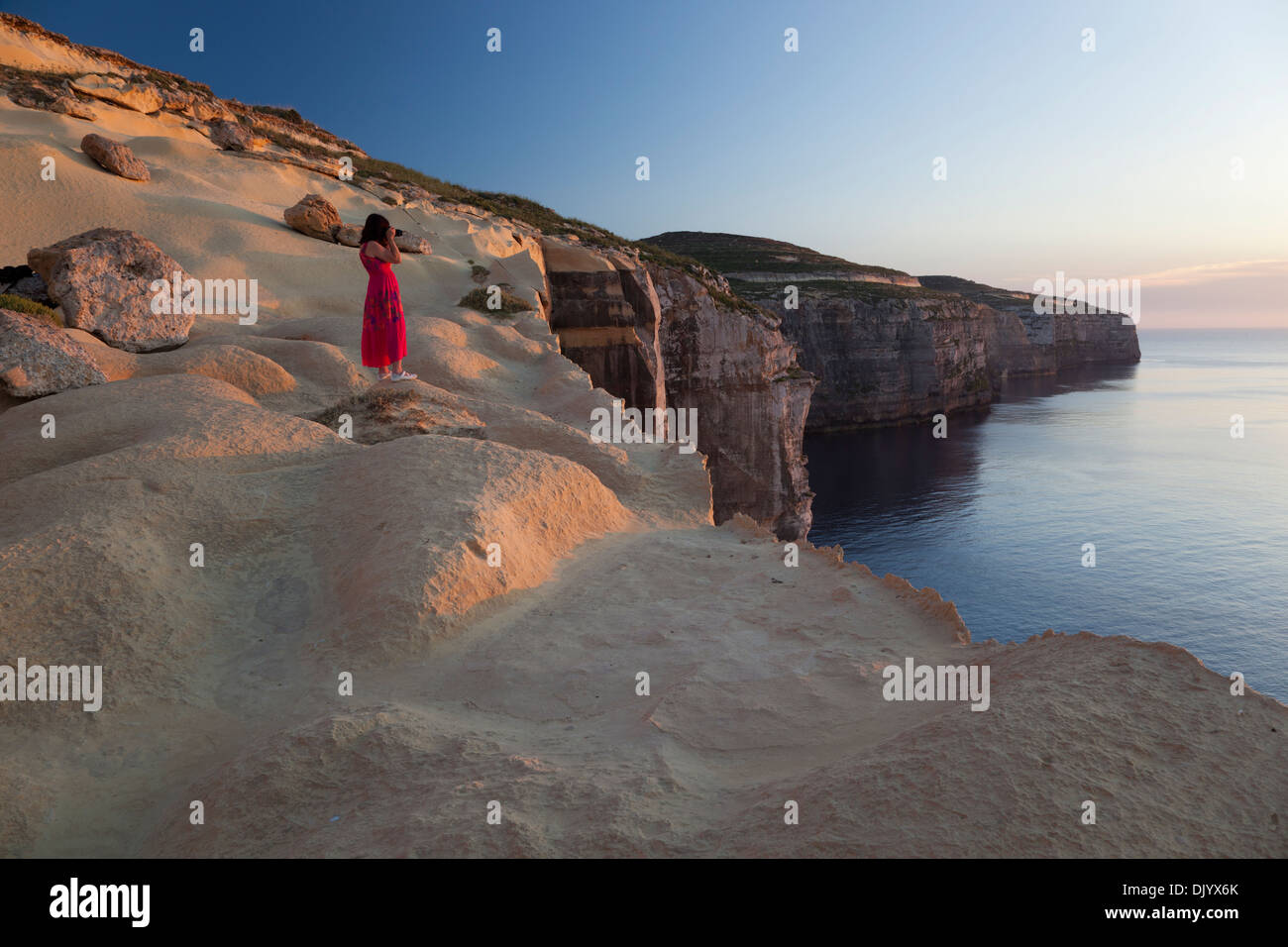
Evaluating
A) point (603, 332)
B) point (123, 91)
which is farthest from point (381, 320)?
point (123, 91)

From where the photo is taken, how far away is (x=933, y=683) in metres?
5.25

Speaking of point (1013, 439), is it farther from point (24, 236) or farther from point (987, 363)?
point (24, 236)

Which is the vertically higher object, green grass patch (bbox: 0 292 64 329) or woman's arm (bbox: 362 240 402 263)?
woman's arm (bbox: 362 240 402 263)

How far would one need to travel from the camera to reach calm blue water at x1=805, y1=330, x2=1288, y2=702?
31.2 meters

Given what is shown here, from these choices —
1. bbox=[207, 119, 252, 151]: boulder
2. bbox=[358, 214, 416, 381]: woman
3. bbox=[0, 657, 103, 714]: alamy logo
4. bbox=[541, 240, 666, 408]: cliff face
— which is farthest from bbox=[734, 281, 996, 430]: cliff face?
bbox=[0, 657, 103, 714]: alamy logo

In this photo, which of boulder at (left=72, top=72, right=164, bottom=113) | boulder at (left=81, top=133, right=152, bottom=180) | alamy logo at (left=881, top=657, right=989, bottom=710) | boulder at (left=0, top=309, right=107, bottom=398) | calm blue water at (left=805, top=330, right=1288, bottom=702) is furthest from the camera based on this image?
calm blue water at (left=805, top=330, right=1288, bottom=702)

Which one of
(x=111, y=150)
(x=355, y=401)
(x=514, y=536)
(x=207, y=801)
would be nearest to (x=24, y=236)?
(x=111, y=150)

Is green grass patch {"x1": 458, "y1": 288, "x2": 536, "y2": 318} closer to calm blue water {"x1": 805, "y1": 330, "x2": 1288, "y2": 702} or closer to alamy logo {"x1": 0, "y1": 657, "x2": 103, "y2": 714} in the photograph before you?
alamy logo {"x1": 0, "y1": 657, "x2": 103, "y2": 714}

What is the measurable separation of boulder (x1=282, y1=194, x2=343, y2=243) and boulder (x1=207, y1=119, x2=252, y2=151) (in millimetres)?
9160

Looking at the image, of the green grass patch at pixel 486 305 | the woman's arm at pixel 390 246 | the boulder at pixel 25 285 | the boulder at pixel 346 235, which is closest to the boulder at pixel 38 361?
Answer: the boulder at pixel 25 285

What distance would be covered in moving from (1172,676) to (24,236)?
20511 millimetres

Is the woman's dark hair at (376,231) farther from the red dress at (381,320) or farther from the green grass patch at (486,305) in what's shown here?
the green grass patch at (486,305)

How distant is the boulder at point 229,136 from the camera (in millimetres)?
27812

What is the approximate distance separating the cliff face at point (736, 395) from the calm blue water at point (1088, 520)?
820cm
